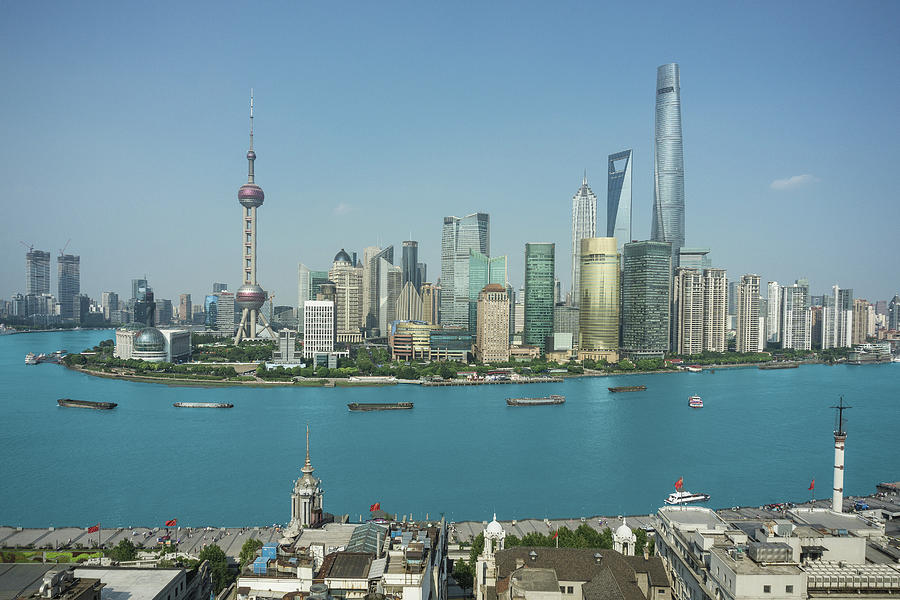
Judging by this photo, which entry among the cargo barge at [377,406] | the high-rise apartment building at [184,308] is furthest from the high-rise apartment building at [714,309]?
the high-rise apartment building at [184,308]

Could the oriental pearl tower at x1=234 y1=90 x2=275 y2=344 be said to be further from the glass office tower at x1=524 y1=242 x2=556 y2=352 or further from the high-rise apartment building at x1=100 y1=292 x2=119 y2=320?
the high-rise apartment building at x1=100 y1=292 x2=119 y2=320

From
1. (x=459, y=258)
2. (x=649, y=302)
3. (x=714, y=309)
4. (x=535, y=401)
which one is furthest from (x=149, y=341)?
(x=714, y=309)

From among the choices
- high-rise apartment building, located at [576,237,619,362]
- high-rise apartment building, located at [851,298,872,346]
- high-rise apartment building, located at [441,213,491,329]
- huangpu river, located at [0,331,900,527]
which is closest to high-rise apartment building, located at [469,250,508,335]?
high-rise apartment building, located at [441,213,491,329]

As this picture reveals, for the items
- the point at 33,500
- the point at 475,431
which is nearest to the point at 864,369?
the point at 475,431

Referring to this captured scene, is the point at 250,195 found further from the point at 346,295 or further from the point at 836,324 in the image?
the point at 836,324

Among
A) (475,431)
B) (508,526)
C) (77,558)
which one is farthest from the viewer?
(475,431)

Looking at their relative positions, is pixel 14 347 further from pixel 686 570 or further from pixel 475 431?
pixel 686 570

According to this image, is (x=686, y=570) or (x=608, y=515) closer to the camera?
(x=686, y=570)
